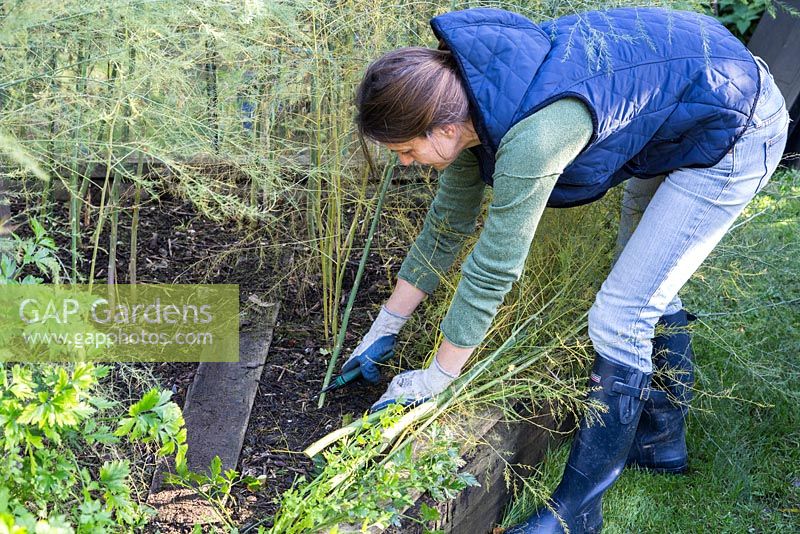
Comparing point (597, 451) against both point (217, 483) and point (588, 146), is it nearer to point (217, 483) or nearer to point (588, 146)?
point (588, 146)

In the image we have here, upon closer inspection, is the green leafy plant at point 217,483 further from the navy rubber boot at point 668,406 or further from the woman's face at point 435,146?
the navy rubber boot at point 668,406

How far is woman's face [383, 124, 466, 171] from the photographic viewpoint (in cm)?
189

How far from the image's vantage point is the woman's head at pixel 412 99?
181 centimetres

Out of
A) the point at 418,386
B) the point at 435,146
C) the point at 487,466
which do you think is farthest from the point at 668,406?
the point at 435,146

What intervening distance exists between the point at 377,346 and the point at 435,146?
2.79 feet

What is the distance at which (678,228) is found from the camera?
212cm

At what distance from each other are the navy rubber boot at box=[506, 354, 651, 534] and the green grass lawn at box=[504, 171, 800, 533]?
0.28 feet

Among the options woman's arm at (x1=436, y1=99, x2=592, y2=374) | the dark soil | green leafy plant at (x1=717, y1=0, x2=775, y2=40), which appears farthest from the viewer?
green leafy plant at (x1=717, y1=0, x2=775, y2=40)

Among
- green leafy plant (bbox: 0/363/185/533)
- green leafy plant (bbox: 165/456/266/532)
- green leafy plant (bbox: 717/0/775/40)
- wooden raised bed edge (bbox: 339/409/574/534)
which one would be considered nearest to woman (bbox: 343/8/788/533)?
wooden raised bed edge (bbox: 339/409/574/534)

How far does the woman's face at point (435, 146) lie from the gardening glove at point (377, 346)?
0.74 metres

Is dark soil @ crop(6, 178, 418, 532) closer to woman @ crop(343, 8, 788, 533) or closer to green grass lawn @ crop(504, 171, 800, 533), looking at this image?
woman @ crop(343, 8, 788, 533)

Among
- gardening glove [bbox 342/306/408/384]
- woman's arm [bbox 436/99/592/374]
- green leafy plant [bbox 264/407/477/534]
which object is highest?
woman's arm [bbox 436/99/592/374]

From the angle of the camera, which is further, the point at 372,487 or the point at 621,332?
the point at 621,332

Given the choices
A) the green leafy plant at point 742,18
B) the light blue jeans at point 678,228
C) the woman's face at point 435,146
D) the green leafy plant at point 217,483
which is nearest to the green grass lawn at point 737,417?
the light blue jeans at point 678,228
